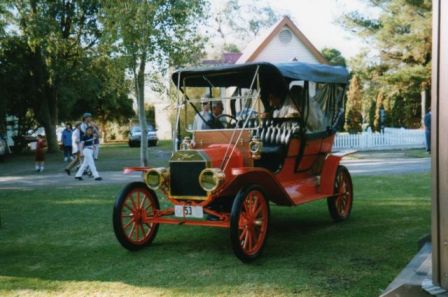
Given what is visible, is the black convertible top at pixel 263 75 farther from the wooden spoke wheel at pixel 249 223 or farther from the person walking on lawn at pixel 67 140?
the person walking on lawn at pixel 67 140

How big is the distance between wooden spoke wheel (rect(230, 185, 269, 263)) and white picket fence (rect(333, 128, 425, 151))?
19716mm

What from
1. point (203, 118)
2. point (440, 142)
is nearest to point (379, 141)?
point (203, 118)

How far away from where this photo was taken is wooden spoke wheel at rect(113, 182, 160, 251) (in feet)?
20.8

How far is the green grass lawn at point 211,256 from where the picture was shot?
5.01 m

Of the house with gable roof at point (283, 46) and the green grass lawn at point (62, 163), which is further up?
the house with gable roof at point (283, 46)

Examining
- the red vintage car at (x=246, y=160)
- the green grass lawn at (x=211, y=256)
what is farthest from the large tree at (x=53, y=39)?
the red vintage car at (x=246, y=160)

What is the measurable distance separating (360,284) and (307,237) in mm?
2221

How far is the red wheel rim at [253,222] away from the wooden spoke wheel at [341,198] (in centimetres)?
212

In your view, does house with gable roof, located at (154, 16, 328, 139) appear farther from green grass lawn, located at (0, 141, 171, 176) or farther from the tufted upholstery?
the tufted upholstery

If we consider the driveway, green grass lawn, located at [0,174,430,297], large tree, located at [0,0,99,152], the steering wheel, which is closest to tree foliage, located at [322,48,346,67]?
large tree, located at [0,0,99,152]

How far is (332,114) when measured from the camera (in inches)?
346

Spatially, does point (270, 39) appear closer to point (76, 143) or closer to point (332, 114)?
point (76, 143)

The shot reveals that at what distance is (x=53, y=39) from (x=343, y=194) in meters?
24.0

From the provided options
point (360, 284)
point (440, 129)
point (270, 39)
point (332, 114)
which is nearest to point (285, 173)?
point (332, 114)
